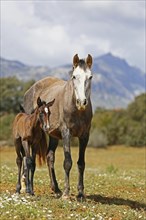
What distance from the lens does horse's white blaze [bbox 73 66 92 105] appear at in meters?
11.8

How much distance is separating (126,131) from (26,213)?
67.5 metres

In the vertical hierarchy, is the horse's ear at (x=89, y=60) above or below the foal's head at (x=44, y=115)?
above

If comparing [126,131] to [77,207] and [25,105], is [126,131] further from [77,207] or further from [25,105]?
[77,207]

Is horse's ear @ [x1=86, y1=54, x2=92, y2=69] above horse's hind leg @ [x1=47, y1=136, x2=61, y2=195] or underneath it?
above

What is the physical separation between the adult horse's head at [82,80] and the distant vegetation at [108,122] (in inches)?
2163

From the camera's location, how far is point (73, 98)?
12812mm

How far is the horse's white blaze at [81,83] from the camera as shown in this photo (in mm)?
11836

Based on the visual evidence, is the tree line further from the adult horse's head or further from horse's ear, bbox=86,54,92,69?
the adult horse's head

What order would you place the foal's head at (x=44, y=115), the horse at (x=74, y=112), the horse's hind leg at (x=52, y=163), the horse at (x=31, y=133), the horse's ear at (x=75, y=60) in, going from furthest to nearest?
the horse's hind leg at (x=52, y=163), the horse at (x=31, y=133), the foal's head at (x=44, y=115), the horse's ear at (x=75, y=60), the horse at (x=74, y=112)

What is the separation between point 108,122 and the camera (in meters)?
79.4

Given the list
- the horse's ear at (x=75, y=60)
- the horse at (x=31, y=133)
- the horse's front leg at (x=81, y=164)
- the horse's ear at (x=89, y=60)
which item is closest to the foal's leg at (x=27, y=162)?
the horse at (x=31, y=133)

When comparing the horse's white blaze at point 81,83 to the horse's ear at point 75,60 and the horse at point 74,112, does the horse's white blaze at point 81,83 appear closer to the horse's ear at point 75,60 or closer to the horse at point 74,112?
the horse at point 74,112

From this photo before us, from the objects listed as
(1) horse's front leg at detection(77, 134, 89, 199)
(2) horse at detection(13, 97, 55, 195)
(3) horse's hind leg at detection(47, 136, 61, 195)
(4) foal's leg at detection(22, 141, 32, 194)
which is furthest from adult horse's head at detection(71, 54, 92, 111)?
(3) horse's hind leg at detection(47, 136, 61, 195)

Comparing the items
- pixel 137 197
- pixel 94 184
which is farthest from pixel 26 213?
pixel 94 184
